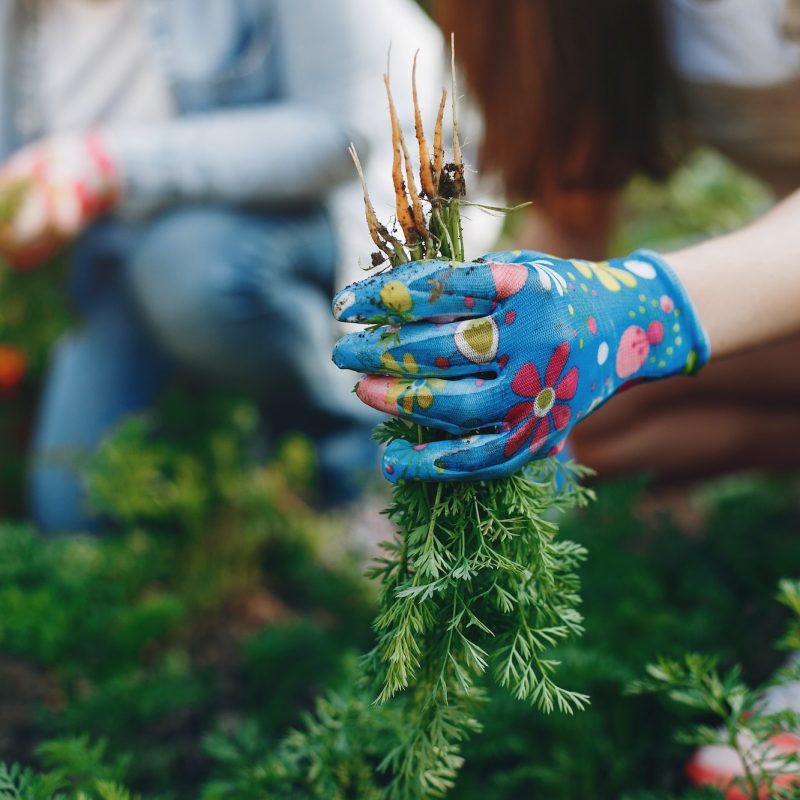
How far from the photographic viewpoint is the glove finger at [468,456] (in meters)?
0.80

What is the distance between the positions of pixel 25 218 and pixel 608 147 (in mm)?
1138

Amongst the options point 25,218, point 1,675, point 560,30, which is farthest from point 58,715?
point 560,30

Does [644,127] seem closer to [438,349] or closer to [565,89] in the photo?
[565,89]

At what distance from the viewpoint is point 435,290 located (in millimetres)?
788

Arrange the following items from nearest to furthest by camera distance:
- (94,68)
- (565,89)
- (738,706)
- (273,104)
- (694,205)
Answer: (738,706)
(565,89)
(273,104)
(94,68)
(694,205)

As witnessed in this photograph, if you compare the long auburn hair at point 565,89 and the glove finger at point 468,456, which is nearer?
the glove finger at point 468,456

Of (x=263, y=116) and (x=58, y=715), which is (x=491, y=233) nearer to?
(x=263, y=116)

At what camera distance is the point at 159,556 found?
175 cm

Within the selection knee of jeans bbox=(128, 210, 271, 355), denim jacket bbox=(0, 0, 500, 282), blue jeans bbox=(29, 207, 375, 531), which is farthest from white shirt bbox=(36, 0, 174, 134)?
knee of jeans bbox=(128, 210, 271, 355)

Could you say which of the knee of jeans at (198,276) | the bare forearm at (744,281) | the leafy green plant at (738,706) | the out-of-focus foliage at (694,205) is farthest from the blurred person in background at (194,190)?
the out-of-focus foliage at (694,205)

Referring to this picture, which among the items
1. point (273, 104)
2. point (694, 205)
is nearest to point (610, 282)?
point (273, 104)

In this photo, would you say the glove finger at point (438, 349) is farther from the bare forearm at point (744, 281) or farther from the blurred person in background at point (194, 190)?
the blurred person in background at point (194, 190)

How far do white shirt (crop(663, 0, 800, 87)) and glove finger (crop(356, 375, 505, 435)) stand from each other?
1160mm

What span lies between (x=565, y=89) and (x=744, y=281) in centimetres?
93
